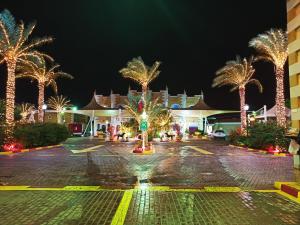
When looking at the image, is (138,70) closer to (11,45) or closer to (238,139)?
(238,139)

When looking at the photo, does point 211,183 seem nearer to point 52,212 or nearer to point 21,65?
point 52,212

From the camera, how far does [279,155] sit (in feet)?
74.5

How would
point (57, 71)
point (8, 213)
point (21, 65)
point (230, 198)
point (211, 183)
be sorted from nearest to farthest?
point (8, 213) < point (230, 198) < point (211, 183) < point (21, 65) < point (57, 71)

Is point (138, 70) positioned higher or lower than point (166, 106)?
higher

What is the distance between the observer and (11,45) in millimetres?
26797

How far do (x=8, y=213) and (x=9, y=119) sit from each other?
20534 mm

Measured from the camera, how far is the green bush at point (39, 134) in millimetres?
27547

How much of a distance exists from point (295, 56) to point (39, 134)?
2394cm

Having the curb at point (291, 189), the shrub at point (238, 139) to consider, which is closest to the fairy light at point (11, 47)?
the shrub at point (238, 139)

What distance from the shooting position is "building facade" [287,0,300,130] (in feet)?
32.4

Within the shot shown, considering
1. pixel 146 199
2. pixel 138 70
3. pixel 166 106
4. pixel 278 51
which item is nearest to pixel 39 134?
pixel 138 70

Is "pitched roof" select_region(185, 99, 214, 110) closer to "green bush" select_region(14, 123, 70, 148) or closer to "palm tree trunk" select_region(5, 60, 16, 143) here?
"green bush" select_region(14, 123, 70, 148)

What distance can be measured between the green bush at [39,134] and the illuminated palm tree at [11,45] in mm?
1428

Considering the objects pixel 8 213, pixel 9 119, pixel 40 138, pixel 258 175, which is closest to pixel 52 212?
pixel 8 213
